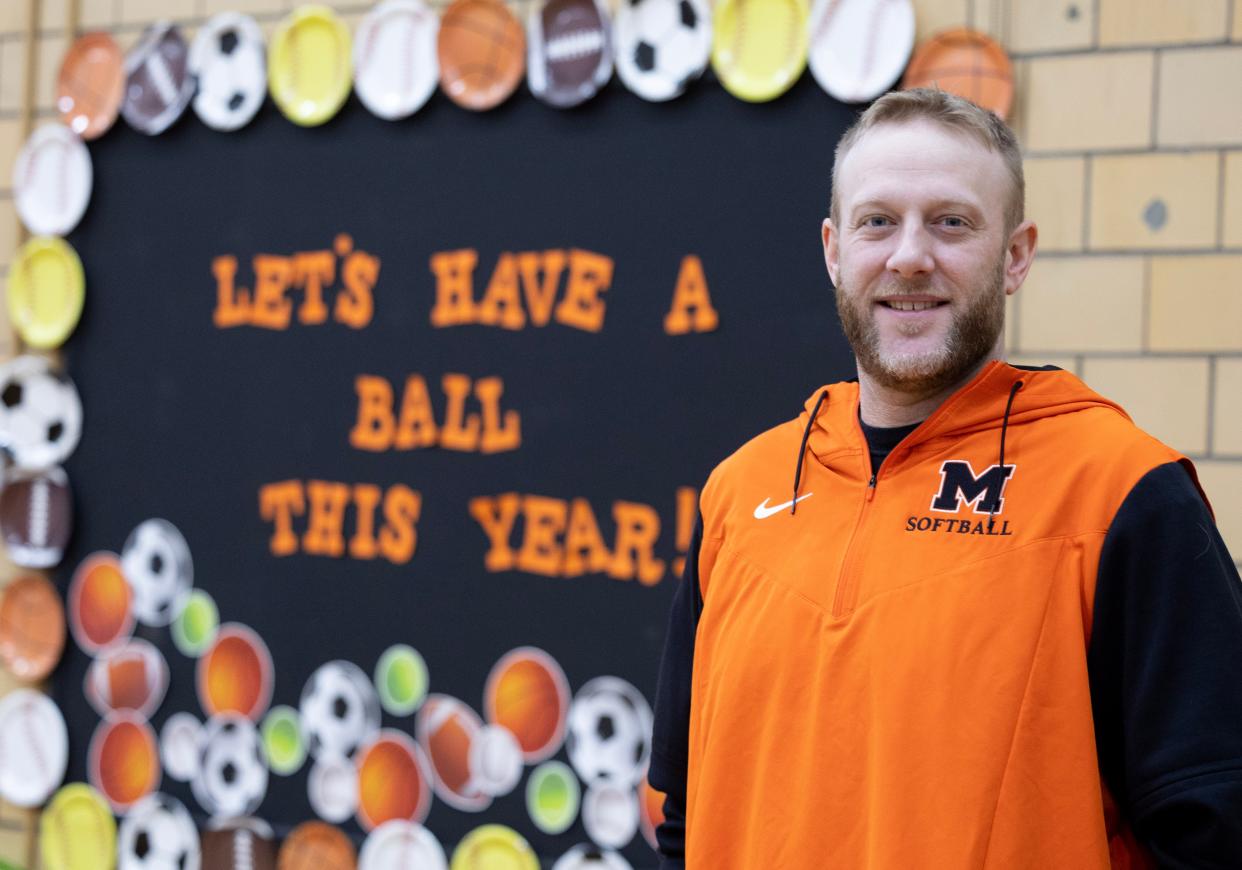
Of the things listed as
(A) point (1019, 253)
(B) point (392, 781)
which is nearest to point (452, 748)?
(B) point (392, 781)

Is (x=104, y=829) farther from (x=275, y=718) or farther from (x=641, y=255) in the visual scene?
(x=641, y=255)

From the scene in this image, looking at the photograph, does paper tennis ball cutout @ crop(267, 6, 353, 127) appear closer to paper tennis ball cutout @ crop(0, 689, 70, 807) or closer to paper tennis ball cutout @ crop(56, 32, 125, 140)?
paper tennis ball cutout @ crop(56, 32, 125, 140)

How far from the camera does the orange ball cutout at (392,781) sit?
2.77m

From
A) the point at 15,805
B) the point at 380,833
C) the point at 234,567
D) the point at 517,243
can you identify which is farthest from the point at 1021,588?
the point at 15,805

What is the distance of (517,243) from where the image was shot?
8.95ft

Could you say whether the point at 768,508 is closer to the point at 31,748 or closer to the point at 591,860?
the point at 591,860

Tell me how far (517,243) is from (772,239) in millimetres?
532

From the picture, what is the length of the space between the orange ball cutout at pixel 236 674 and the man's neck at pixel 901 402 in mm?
1859

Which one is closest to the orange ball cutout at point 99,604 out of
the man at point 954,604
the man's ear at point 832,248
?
the man at point 954,604

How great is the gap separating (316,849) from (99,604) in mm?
751

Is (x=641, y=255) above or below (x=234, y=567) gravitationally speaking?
above

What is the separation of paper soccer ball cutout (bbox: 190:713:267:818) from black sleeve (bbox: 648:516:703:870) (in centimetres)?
156

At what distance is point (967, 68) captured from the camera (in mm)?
2354

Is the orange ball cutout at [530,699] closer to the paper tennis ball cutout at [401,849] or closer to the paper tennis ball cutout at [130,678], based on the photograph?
the paper tennis ball cutout at [401,849]
